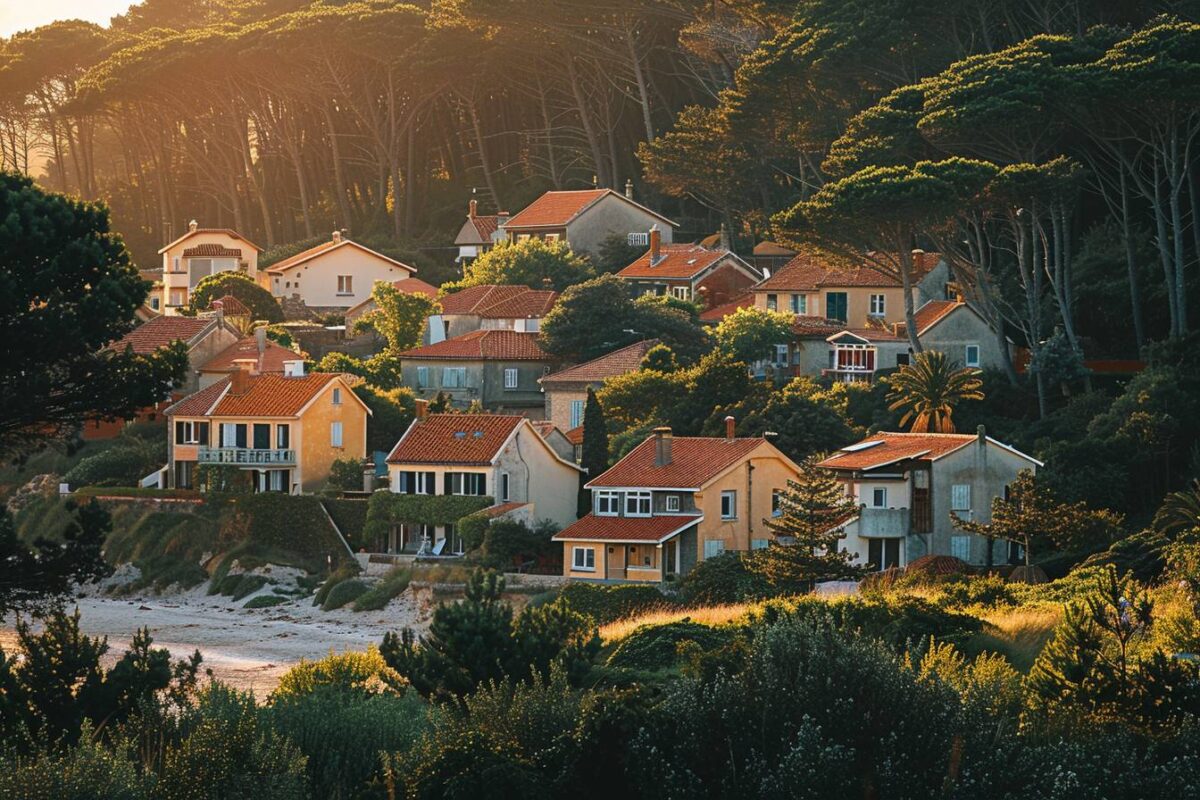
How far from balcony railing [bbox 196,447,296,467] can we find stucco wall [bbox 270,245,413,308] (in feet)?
95.8

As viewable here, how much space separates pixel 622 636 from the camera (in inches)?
1565

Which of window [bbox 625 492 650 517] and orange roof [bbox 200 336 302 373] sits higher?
orange roof [bbox 200 336 302 373]

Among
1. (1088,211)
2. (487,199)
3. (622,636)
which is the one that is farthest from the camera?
(487,199)

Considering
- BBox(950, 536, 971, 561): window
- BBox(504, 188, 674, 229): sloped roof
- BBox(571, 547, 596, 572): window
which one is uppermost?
BBox(504, 188, 674, 229): sloped roof

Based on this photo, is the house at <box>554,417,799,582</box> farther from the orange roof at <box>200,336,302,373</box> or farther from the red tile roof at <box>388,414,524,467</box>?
the orange roof at <box>200,336,302,373</box>

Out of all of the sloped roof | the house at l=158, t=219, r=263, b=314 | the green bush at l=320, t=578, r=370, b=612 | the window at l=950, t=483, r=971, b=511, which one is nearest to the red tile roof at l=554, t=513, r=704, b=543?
the green bush at l=320, t=578, r=370, b=612

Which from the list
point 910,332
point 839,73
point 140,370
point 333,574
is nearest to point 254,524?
point 333,574

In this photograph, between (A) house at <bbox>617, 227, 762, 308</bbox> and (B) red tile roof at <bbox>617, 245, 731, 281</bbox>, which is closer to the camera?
(A) house at <bbox>617, 227, 762, 308</bbox>

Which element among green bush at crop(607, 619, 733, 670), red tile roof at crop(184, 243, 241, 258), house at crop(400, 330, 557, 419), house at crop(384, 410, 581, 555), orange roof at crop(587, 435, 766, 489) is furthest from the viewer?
red tile roof at crop(184, 243, 241, 258)

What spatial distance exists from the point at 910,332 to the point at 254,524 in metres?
19.4

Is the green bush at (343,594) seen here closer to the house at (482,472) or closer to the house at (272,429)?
the house at (482,472)

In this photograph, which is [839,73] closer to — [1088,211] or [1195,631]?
[1088,211]

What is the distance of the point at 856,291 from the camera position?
76.1 meters

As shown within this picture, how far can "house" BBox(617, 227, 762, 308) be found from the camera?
84.4m
